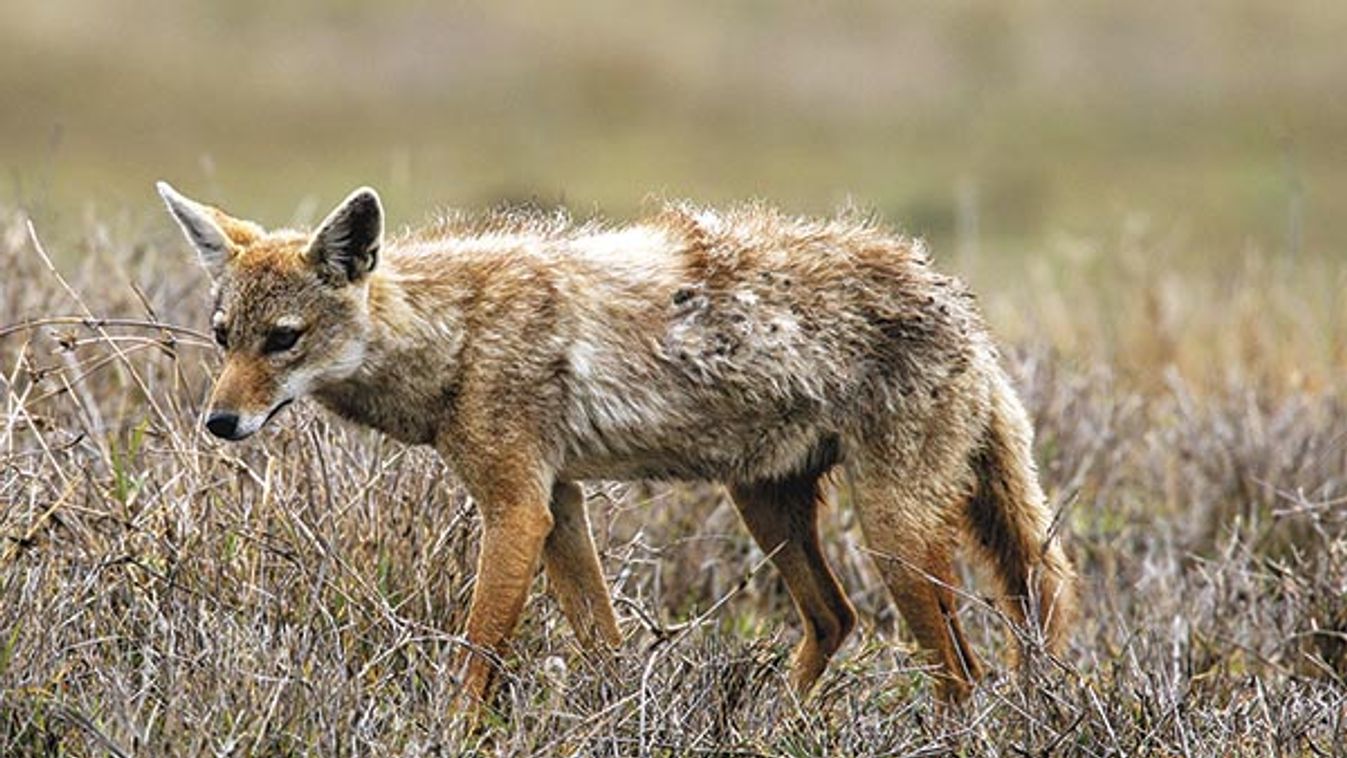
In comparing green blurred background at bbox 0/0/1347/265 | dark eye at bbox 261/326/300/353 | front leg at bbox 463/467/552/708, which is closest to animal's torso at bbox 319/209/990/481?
front leg at bbox 463/467/552/708

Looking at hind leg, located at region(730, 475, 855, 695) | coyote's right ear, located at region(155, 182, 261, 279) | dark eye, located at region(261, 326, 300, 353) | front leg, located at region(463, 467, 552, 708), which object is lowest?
hind leg, located at region(730, 475, 855, 695)

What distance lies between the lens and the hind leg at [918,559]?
6930mm

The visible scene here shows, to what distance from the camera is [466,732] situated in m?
6.15

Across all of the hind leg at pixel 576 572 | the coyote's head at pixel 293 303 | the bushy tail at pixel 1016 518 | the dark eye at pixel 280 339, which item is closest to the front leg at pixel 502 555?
the hind leg at pixel 576 572

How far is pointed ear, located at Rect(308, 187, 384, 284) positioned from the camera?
250 inches

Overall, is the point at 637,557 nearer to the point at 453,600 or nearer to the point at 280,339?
the point at 453,600

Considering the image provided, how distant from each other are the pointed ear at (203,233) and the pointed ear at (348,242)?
253mm

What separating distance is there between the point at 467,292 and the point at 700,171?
1766cm

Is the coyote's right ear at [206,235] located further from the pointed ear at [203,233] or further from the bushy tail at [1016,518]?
the bushy tail at [1016,518]

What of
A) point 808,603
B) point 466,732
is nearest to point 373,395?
point 466,732

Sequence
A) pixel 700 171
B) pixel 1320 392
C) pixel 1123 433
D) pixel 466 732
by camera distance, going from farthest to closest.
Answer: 1. pixel 700 171
2. pixel 1320 392
3. pixel 1123 433
4. pixel 466 732

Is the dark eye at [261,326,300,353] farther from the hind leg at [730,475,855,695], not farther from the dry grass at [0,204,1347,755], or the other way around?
the hind leg at [730,475,855,695]

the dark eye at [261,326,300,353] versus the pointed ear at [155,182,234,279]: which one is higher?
the pointed ear at [155,182,234,279]

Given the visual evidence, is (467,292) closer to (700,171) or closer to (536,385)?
(536,385)
